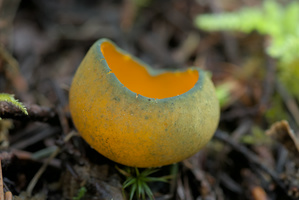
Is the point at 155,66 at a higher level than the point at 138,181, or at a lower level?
lower

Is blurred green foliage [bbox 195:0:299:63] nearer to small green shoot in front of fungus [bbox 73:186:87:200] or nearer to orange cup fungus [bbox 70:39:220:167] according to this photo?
orange cup fungus [bbox 70:39:220:167]

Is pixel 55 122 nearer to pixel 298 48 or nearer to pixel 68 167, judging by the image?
pixel 68 167

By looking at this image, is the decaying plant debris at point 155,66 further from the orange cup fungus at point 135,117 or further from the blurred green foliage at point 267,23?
the orange cup fungus at point 135,117

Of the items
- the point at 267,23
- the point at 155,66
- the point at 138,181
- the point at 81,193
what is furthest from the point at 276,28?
the point at 81,193

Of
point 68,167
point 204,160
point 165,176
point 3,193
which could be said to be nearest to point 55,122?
point 68,167

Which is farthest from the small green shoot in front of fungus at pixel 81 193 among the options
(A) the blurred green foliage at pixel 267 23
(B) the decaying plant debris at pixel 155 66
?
(A) the blurred green foliage at pixel 267 23

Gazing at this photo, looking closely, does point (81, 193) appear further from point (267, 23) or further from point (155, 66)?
point (267, 23)

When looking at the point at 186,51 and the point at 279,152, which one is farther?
the point at 186,51
